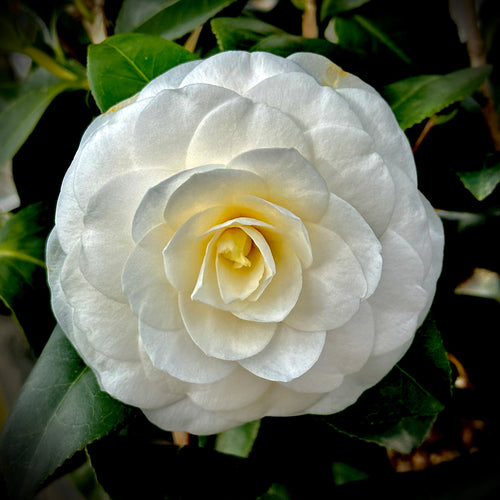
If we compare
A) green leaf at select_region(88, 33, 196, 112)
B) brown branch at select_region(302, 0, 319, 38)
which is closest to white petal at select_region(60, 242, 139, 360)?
green leaf at select_region(88, 33, 196, 112)

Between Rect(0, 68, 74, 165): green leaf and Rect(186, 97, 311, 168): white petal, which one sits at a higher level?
Rect(186, 97, 311, 168): white petal

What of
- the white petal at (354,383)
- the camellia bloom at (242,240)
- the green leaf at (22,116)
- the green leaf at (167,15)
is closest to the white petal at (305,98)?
the camellia bloom at (242,240)

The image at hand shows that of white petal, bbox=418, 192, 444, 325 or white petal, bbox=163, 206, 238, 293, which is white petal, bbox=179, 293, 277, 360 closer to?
white petal, bbox=163, 206, 238, 293

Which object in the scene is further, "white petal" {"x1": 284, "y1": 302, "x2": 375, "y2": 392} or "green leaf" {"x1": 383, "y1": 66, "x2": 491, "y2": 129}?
"green leaf" {"x1": 383, "y1": 66, "x2": 491, "y2": 129}

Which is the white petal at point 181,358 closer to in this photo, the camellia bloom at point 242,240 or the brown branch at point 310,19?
the camellia bloom at point 242,240

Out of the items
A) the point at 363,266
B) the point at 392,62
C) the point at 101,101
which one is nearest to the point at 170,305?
the point at 363,266

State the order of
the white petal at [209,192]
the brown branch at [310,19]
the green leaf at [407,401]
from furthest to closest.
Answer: the brown branch at [310,19], the green leaf at [407,401], the white petal at [209,192]

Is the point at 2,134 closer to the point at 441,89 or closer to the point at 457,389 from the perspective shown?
the point at 441,89
